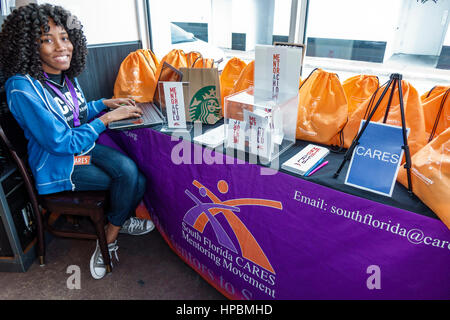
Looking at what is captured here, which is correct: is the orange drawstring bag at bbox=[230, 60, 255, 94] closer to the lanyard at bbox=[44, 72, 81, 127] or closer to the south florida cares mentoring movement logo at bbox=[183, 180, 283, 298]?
the south florida cares mentoring movement logo at bbox=[183, 180, 283, 298]

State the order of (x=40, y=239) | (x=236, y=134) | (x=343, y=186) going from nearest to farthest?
(x=343, y=186), (x=236, y=134), (x=40, y=239)

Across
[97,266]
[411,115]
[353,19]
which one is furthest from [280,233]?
[353,19]

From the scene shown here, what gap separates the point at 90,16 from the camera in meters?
1.91

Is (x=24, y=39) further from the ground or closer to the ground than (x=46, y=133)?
further from the ground

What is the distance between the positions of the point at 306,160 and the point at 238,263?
1.81 feet

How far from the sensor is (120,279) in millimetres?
1512

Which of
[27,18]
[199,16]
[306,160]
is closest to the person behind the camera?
[306,160]

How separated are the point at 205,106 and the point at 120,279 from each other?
39.7 inches

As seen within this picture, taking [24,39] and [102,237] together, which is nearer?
[24,39]

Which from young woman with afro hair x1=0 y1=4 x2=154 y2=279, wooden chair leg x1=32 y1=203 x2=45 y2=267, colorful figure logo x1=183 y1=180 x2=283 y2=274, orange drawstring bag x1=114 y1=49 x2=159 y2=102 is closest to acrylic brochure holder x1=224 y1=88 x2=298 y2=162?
colorful figure logo x1=183 y1=180 x2=283 y2=274

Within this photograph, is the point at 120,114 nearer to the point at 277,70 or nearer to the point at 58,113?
the point at 58,113

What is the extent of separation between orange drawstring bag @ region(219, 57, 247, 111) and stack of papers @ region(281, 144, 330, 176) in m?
0.59

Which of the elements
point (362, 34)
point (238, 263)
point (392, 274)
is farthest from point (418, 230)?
point (362, 34)
